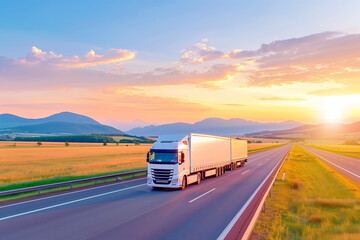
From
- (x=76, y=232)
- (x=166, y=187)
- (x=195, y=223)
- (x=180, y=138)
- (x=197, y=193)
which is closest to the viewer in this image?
(x=76, y=232)

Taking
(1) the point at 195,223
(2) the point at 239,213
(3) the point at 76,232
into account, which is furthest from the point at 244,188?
(3) the point at 76,232

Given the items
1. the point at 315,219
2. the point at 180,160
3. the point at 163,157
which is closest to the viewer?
the point at 315,219

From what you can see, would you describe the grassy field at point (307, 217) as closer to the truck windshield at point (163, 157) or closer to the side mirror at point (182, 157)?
the side mirror at point (182, 157)

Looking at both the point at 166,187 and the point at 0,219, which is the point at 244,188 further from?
the point at 0,219

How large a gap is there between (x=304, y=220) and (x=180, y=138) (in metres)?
10.4

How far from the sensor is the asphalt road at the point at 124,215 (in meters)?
9.89

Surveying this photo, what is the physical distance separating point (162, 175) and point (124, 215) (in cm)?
699

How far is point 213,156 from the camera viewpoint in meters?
26.2

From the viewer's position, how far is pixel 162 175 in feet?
63.1

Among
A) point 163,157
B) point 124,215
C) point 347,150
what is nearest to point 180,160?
point 163,157

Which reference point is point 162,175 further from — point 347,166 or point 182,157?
point 347,166

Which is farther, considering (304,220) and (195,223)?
(304,220)

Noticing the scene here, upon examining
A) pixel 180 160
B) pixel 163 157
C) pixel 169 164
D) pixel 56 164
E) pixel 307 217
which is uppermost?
pixel 163 157

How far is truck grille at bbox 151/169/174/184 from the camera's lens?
19.0 meters
